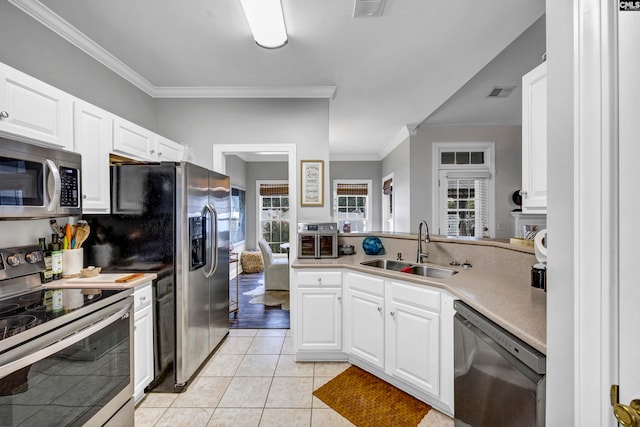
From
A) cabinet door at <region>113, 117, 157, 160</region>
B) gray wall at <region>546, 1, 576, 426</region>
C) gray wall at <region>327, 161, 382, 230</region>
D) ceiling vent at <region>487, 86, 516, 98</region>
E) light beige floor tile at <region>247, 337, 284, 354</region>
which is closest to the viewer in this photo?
gray wall at <region>546, 1, 576, 426</region>

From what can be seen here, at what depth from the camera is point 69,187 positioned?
5.41 feet

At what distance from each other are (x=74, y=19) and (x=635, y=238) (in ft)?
10.1

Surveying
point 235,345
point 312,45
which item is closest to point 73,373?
point 235,345

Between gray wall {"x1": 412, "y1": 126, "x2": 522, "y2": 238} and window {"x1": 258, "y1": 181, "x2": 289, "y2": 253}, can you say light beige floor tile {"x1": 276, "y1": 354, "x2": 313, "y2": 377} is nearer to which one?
gray wall {"x1": 412, "y1": 126, "x2": 522, "y2": 238}

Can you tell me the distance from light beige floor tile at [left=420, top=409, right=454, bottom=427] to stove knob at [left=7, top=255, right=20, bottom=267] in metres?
2.57

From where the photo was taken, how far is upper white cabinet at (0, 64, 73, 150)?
54.1 inches

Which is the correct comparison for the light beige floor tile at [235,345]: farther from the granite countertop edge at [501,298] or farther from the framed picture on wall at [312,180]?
the framed picture on wall at [312,180]

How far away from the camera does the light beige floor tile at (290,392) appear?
1952 millimetres

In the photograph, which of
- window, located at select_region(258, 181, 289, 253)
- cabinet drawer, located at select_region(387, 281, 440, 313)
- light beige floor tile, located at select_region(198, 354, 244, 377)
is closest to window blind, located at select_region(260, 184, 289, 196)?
window, located at select_region(258, 181, 289, 253)

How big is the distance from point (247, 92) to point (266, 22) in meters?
1.24

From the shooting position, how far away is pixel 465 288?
5.45ft

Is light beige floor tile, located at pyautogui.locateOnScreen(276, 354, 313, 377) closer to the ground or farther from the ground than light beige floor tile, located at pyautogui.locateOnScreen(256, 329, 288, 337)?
closer to the ground

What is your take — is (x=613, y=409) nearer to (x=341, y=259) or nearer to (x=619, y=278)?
(x=619, y=278)

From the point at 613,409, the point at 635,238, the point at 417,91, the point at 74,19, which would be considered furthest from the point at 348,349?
the point at 74,19
